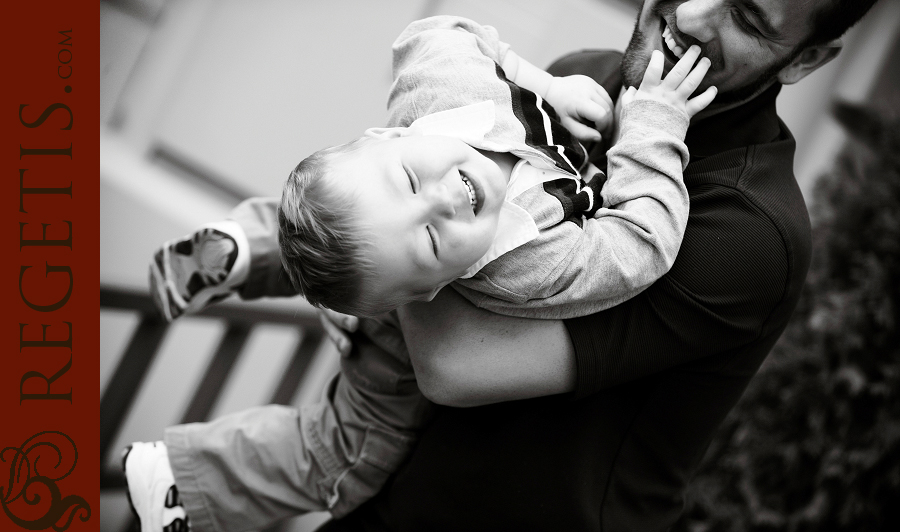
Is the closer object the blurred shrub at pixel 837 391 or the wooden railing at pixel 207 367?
the wooden railing at pixel 207 367

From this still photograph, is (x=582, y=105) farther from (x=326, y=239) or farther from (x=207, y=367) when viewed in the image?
(x=207, y=367)

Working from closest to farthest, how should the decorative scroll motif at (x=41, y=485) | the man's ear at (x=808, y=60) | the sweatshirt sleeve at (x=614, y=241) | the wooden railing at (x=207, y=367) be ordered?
the sweatshirt sleeve at (x=614, y=241) → the man's ear at (x=808, y=60) → the decorative scroll motif at (x=41, y=485) → the wooden railing at (x=207, y=367)

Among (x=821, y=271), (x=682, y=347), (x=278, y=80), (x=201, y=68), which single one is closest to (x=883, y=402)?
(x=821, y=271)

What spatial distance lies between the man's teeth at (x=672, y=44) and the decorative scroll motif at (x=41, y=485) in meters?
1.55

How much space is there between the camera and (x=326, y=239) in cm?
118

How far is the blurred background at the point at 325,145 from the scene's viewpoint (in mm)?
2547

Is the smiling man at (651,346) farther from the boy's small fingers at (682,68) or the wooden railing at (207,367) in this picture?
the wooden railing at (207,367)

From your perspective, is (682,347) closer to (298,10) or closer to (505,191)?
(505,191)

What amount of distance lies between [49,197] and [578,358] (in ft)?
4.64

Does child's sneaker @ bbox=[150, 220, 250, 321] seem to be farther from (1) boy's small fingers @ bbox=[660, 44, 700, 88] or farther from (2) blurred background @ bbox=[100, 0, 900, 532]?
(1) boy's small fingers @ bbox=[660, 44, 700, 88]

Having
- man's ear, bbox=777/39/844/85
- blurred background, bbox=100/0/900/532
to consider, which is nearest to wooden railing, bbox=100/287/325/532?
blurred background, bbox=100/0/900/532

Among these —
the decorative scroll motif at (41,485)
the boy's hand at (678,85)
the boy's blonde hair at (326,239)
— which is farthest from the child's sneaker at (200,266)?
the boy's hand at (678,85)

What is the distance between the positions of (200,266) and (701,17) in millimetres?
1069

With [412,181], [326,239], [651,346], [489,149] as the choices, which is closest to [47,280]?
[326,239]
